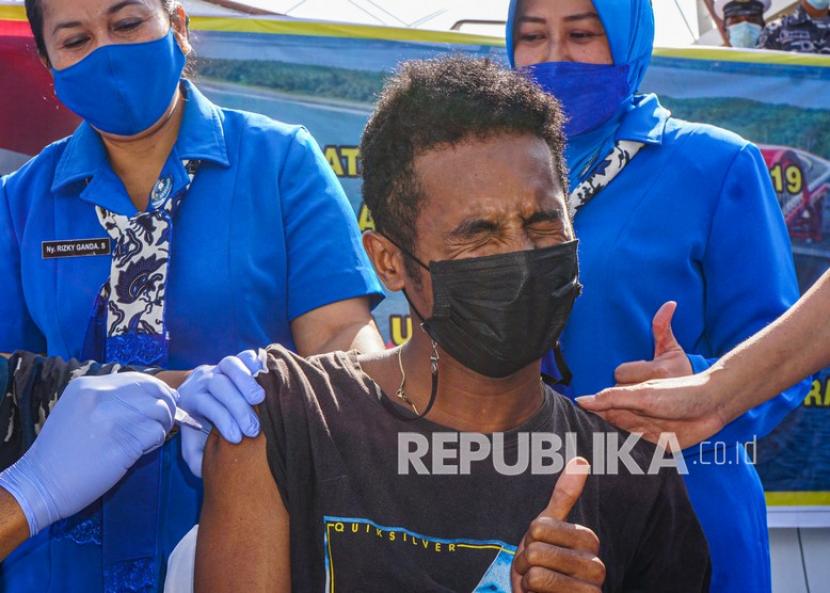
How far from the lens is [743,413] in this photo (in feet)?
6.77

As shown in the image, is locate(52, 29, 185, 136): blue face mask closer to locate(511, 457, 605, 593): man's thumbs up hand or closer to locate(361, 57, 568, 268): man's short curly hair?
locate(361, 57, 568, 268): man's short curly hair

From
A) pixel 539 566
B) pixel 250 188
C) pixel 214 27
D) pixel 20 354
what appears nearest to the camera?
pixel 539 566

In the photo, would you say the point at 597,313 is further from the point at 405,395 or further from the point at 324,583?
the point at 324,583

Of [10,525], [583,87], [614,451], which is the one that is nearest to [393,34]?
[583,87]

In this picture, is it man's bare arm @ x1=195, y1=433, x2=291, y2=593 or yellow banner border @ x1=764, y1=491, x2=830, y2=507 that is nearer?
man's bare arm @ x1=195, y1=433, x2=291, y2=593

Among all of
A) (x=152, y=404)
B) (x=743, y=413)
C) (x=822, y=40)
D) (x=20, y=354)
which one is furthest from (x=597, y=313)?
(x=822, y=40)

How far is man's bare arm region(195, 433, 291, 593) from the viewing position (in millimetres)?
1603

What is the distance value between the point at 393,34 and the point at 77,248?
1.87 metres

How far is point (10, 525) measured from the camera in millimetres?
1769

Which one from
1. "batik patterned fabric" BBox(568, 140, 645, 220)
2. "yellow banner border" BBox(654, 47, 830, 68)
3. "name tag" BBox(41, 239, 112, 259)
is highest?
"yellow banner border" BBox(654, 47, 830, 68)

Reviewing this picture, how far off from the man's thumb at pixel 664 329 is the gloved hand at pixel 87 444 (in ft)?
2.88

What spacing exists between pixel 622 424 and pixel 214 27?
7.81 ft

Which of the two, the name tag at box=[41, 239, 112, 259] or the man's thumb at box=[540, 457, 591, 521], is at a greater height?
the name tag at box=[41, 239, 112, 259]

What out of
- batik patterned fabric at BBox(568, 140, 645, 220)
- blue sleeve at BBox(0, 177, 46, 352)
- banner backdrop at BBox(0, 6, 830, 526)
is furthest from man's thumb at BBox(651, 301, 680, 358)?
banner backdrop at BBox(0, 6, 830, 526)
